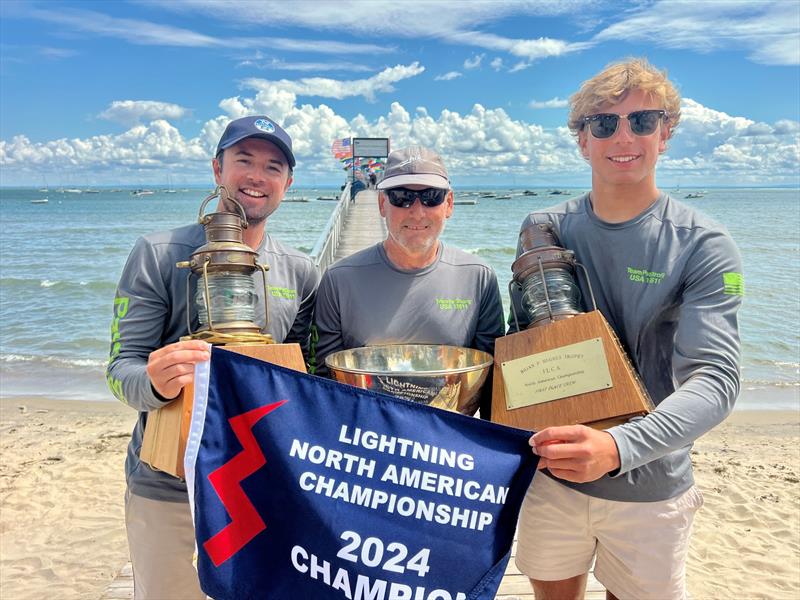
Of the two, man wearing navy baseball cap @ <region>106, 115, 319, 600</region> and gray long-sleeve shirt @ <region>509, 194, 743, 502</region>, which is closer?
gray long-sleeve shirt @ <region>509, 194, 743, 502</region>

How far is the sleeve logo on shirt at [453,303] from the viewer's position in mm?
2529

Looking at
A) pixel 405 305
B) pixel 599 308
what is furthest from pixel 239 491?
pixel 599 308

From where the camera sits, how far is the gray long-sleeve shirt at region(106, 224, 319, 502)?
7.54 ft

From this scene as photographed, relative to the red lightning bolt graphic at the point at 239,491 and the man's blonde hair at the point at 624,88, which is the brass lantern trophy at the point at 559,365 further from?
the red lightning bolt graphic at the point at 239,491

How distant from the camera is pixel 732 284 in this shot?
2.02 m

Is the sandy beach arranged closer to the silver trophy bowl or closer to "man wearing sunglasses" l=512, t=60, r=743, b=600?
"man wearing sunglasses" l=512, t=60, r=743, b=600

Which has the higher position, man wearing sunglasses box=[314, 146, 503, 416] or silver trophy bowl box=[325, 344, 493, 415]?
man wearing sunglasses box=[314, 146, 503, 416]

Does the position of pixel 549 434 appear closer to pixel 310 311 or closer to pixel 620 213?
pixel 620 213

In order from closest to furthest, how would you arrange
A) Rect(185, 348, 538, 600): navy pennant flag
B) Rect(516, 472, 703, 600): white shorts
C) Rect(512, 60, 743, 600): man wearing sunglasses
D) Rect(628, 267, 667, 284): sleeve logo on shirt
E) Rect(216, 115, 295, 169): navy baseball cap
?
Rect(185, 348, 538, 600): navy pennant flag
Rect(512, 60, 743, 600): man wearing sunglasses
Rect(628, 267, 667, 284): sleeve logo on shirt
Rect(516, 472, 703, 600): white shorts
Rect(216, 115, 295, 169): navy baseball cap

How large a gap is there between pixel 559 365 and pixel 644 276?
51cm

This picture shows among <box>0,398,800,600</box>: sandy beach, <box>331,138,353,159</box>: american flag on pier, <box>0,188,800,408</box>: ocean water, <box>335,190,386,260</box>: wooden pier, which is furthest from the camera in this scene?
<box>331,138,353,159</box>: american flag on pier

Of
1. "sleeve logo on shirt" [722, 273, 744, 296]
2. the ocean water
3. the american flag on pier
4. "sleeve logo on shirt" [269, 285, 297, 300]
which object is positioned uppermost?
the american flag on pier

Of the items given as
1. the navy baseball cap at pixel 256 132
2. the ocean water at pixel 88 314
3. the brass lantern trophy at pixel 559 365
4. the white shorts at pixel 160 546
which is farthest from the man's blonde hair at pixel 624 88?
the ocean water at pixel 88 314

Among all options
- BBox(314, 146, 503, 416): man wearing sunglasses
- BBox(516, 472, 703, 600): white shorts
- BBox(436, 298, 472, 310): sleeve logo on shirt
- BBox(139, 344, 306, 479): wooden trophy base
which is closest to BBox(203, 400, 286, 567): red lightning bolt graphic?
BBox(139, 344, 306, 479): wooden trophy base
